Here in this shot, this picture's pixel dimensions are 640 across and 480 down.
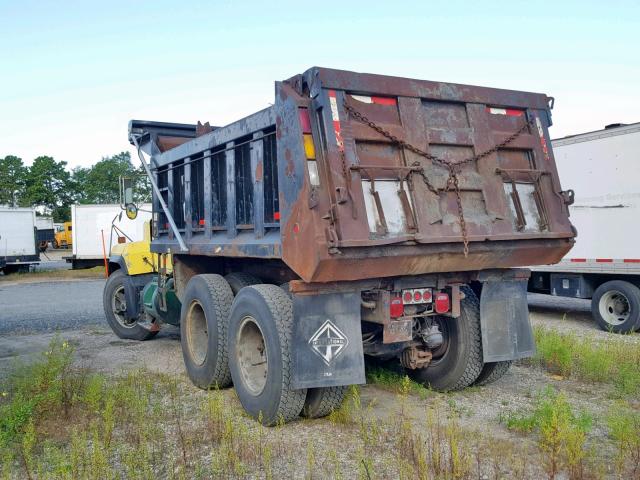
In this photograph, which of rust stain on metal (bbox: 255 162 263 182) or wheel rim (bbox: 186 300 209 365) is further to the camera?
wheel rim (bbox: 186 300 209 365)

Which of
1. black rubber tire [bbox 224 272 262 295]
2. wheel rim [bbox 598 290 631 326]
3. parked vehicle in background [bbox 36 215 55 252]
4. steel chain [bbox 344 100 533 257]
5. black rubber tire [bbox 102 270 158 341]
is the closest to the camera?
steel chain [bbox 344 100 533 257]

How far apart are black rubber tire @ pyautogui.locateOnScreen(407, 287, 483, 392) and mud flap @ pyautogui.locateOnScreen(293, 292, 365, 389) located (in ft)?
5.06

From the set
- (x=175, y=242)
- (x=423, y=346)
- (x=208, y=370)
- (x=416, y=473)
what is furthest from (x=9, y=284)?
(x=416, y=473)

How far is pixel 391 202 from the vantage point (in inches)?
200

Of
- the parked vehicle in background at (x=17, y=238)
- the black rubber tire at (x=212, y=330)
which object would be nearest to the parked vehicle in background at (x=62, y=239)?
the parked vehicle in background at (x=17, y=238)

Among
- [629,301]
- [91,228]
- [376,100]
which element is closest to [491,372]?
[376,100]

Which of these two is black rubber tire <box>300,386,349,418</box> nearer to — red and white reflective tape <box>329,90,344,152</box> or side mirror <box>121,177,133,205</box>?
red and white reflective tape <box>329,90,344,152</box>

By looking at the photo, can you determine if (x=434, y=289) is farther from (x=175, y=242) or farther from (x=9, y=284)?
(x=9, y=284)

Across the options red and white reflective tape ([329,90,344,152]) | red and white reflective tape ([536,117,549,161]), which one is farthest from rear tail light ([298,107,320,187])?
red and white reflective tape ([536,117,549,161])

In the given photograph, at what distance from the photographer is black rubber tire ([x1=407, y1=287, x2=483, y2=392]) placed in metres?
6.26

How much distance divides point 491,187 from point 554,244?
0.81 metres

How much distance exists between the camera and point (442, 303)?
18.9 ft

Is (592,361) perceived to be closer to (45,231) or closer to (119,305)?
(119,305)

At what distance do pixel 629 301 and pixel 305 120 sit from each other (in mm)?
7797
